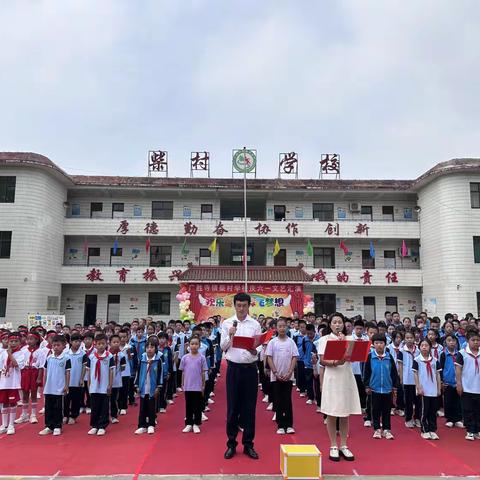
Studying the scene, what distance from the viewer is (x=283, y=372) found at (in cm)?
595

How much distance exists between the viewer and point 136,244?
22609 mm

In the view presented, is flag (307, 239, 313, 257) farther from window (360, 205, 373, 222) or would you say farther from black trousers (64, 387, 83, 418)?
black trousers (64, 387, 83, 418)

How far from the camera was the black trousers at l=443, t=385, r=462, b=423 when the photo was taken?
6.68 m

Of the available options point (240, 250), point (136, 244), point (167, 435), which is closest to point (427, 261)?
point (240, 250)

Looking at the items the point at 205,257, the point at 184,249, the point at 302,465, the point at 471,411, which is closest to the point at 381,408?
the point at 471,411

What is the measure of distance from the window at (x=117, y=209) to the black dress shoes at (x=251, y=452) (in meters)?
19.5

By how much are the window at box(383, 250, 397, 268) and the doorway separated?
15.6 meters

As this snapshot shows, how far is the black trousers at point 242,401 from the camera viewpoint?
16.3ft

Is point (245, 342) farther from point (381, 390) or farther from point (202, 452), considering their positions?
point (381, 390)

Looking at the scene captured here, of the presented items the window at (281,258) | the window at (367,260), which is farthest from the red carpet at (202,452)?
the window at (367,260)

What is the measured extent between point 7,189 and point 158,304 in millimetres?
9016

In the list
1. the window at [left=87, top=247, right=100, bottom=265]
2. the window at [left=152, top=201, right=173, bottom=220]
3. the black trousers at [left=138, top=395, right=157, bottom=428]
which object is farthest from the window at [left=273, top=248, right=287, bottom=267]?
the black trousers at [left=138, top=395, right=157, bottom=428]

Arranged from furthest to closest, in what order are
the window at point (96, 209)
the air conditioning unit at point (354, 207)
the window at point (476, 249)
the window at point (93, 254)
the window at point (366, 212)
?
the window at point (366, 212) → the air conditioning unit at point (354, 207) → the window at point (96, 209) → the window at point (93, 254) → the window at point (476, 249)

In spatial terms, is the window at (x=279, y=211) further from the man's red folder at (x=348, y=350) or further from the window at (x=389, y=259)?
the man's red folder at (x=348, y=350)
